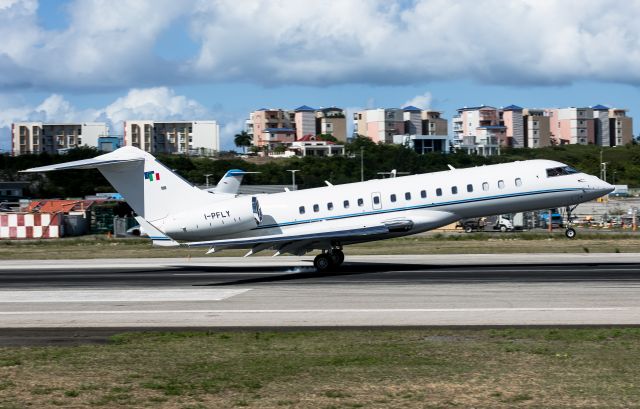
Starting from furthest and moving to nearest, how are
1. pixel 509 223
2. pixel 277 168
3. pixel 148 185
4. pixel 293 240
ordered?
pixel 277 168
pixel 509 223
pixel 148 185
pixel 293 240

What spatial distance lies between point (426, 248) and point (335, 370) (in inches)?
1048

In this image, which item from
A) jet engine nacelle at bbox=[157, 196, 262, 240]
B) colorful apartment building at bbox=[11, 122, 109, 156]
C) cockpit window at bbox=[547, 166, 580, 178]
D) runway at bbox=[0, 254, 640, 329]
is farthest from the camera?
colorful apartment building at bbox=[11, 122, 109, 156]

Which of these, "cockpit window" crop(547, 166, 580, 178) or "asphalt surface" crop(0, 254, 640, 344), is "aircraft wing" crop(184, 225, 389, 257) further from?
"cockpit window" crop(547, 166, 580, 178)

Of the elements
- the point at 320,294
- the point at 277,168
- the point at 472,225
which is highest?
the point at 277,168

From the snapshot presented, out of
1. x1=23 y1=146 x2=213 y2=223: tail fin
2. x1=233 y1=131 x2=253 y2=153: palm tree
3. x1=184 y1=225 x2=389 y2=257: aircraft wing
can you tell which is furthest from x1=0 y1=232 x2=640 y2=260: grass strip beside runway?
x1=233 y1=131 x2=253 y2=153: palm tree

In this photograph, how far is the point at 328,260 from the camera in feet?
99.8

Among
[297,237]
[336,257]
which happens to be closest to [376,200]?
[336,257]

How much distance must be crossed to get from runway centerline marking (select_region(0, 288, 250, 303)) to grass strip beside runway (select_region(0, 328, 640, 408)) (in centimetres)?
609

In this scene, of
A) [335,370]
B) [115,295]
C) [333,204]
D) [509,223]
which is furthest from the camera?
[509,223]

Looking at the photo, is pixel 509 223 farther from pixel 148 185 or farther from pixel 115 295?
pixel 115 295

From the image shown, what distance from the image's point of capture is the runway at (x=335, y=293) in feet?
63.3

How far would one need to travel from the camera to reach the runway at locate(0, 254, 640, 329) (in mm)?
19297

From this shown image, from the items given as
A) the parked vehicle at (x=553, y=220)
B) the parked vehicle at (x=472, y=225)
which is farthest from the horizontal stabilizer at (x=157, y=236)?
the parked vehicle at (x=553, y=220)

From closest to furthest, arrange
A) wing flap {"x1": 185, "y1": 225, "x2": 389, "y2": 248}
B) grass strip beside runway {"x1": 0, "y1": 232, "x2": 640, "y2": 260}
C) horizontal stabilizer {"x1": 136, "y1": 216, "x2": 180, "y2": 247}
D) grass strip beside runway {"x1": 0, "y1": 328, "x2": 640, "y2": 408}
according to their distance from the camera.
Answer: grass strip beside runway {"x1": 0, "y1": 328, "x2": 640, "y2": 408}
wing flap {"x1": 185, "y1": 225, "x2": 389, "y2": 248}
horizontal stabilizer {"x1": 136, "y1": 216, "x2": 180, "y2": 247}
grass strip beside runway {"x1": 0, "y1": 232, "x2": 640, "y2": 260}
